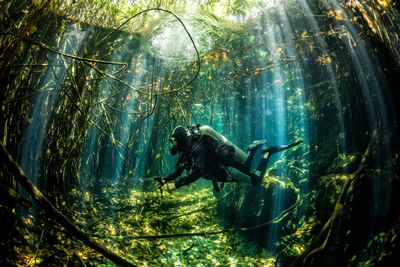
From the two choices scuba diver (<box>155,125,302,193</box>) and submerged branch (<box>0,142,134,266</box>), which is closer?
submerged branch (<box>0,142,134,266</box>)

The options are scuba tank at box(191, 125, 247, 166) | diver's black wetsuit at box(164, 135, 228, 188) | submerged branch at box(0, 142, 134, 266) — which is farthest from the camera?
scuba tank at box(191, 125, 247, 166)

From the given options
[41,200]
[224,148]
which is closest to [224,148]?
[224,148]

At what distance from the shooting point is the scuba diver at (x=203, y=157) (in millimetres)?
4395

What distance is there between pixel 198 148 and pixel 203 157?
18cm

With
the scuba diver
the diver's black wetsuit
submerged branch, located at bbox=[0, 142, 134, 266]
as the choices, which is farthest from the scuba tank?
submerged branch, located at bbox=[0, 142, 134, 266]

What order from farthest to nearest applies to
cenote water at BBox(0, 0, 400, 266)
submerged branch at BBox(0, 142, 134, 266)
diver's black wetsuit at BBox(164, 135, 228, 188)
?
diver's black wetsuit at BBox(164, 135, 228, 188) < cenote water at BBox(0, 0, 400, 266) < submerged branch at BBox(0, 142, 134, 266)

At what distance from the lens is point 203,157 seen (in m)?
4.52

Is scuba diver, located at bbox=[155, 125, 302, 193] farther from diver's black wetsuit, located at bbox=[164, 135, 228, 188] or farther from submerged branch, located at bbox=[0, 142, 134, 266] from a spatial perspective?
submerged branch, located at bbox=[0, 142, 134, 266]

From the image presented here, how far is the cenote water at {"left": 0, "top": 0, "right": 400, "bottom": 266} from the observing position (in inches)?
110

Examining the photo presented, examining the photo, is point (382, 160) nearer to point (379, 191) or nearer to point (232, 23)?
point (379, 191)

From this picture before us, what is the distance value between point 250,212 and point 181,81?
5.24 meters

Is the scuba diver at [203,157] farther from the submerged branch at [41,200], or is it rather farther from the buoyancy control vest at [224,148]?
the submerged branch at [41,200]

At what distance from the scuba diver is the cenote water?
1.1 inches

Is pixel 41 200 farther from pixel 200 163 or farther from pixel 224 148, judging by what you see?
pixel 224 148
